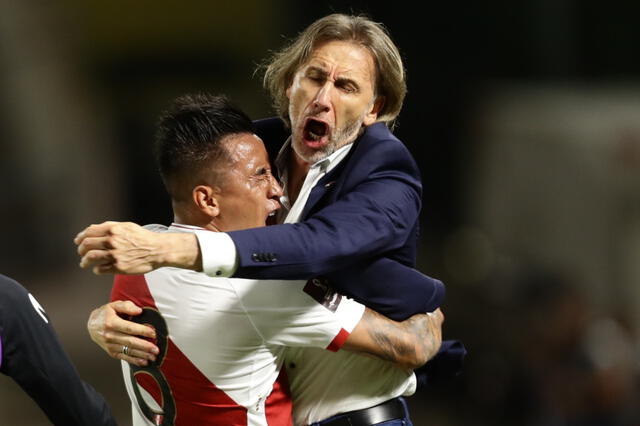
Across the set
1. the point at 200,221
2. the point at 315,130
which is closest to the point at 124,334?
the point at 200,221

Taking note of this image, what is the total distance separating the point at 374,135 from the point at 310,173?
0.60ft

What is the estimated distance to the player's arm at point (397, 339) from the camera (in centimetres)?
257

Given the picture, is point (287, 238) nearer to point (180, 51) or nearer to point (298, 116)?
point (298, 116)

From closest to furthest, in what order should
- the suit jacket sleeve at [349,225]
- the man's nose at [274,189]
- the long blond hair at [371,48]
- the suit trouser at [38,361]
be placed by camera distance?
the suit jacket sleeve at [349,225], the suit trouser at [38,361], the man's nose at [274,189], the long blond hair at [371,48]

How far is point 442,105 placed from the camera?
30.0 ft

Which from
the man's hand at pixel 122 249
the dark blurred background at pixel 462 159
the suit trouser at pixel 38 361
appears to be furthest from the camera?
the dark blurred background at pixel 462 159

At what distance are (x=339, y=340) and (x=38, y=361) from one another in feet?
2.18

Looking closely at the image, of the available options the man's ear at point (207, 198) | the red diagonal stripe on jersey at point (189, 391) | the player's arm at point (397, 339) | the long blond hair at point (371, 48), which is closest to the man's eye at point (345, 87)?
the long blond hair at point (371, 48)

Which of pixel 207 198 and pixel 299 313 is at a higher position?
pixel 207 198

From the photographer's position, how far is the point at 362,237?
95.2 inches

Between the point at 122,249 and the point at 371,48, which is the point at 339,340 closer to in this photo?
the point at 122,249

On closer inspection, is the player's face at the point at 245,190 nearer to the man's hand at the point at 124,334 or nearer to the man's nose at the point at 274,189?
the man's nose at the point at 274,189

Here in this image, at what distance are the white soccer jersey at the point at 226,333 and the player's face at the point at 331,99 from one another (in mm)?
450

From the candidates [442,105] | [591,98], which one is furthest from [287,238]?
[442,105]
